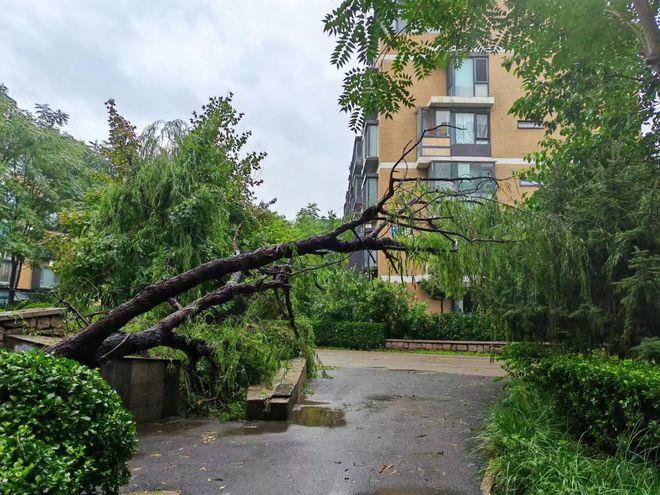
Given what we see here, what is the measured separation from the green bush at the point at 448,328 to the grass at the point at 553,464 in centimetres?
1508

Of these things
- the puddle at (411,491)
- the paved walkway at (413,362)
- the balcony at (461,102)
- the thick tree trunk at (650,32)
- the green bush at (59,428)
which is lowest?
the puddle at (411,491)

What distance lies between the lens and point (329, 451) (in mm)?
5629

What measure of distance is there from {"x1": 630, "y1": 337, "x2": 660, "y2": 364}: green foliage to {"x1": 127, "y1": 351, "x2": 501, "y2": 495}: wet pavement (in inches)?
86.3

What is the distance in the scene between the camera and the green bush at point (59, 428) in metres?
2.45

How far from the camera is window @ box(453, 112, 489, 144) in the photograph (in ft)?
85.5

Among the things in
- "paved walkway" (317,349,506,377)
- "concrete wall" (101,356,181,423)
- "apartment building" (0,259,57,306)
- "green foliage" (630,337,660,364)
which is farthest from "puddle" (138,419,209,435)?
"apartment building" (0,259,57,306)

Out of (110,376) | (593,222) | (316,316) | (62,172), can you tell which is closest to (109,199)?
(110,376)

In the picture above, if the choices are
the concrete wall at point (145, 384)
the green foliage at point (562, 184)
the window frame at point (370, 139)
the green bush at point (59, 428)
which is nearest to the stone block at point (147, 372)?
the concrete wall at point (145, 384)

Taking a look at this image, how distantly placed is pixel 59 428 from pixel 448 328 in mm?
18960

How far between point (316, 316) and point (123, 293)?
486 inches

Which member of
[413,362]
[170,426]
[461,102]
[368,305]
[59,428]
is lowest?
[170,426]

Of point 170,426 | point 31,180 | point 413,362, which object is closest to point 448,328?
point 413,362

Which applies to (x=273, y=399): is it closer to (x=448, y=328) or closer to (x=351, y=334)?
(x=351, y=334)

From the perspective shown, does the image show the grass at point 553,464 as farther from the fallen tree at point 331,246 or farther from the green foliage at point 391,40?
the green foliage at point 391,40
